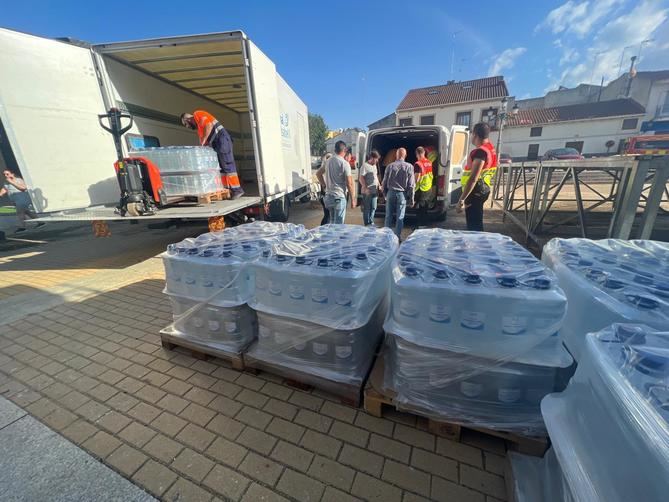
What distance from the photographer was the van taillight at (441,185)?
625 cm

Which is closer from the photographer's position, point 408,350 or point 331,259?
point 408,350

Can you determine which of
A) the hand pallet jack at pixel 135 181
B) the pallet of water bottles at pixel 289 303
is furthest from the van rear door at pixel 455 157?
→ the hand pallet jack at pixel 135 181

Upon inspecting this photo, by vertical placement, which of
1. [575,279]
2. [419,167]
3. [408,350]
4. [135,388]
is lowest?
[135,388]

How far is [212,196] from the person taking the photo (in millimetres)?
5402

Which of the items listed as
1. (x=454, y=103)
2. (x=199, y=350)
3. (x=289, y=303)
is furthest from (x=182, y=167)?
(x=454, y=103)

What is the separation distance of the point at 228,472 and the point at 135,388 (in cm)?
121

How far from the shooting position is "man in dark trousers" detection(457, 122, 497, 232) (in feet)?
13.1

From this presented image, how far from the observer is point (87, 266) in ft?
17.4

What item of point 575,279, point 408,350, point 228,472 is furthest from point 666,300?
point 228,472

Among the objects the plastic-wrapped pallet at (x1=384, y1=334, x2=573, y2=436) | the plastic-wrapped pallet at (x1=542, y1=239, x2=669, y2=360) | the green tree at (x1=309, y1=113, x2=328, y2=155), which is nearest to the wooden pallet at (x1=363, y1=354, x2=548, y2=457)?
the plastic-wrapped pallet at (x1=384, y1=334, x2=573, y2=436)

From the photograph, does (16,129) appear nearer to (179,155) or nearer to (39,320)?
(179,155)

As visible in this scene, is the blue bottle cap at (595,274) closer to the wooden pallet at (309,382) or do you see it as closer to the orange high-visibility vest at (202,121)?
the wooden pallet at (309,382)

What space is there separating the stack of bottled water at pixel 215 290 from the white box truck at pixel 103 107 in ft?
7.24

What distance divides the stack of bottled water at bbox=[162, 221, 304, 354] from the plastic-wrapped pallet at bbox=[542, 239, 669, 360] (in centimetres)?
221
